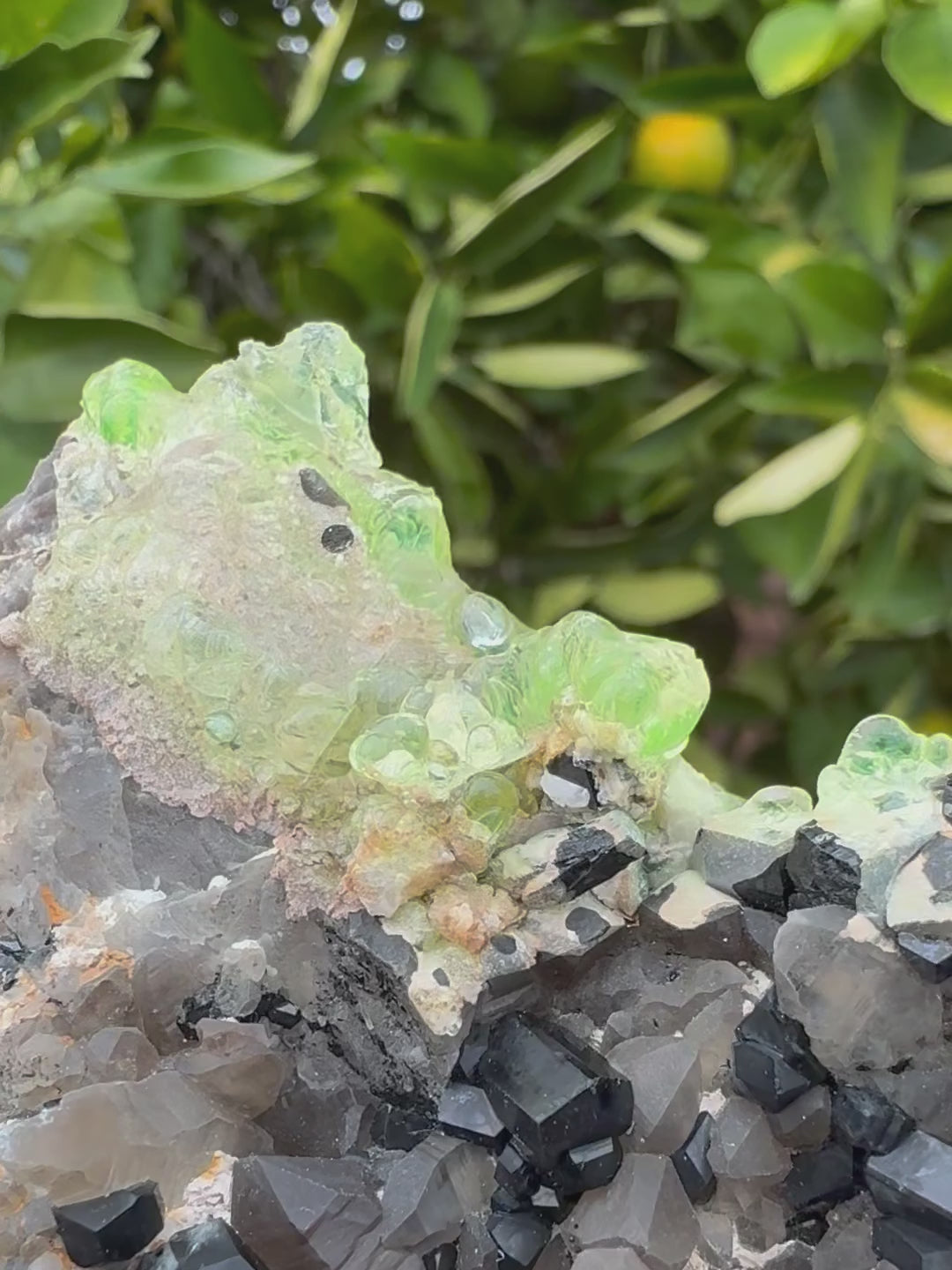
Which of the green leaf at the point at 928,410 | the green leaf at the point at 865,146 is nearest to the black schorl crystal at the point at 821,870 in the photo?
the green leaf at the point at 928,410

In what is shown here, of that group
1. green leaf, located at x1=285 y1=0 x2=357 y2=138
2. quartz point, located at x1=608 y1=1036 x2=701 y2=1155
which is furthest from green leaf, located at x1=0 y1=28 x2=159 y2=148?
quartz point, located at x1=608 y1=1036 x2=701 y2=1155

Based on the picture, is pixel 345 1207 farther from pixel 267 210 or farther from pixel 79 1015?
pixel 267 210

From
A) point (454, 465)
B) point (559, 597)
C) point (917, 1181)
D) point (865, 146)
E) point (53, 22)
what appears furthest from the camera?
point (559, 597)

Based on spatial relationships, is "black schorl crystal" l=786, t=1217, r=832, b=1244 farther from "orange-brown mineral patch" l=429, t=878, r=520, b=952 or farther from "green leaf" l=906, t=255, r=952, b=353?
"green leaf" l=906, t=255, r=952, b=353

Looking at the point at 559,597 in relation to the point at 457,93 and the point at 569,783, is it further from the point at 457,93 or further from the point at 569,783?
the point at 569,783

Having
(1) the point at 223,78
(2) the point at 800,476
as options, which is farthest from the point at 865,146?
(1) the point at 223,78
